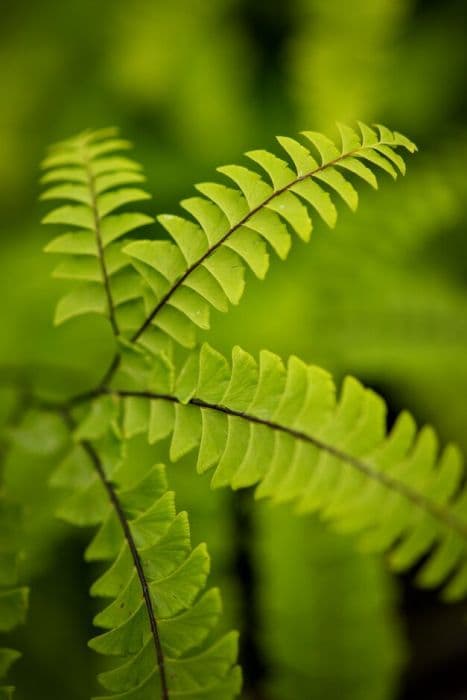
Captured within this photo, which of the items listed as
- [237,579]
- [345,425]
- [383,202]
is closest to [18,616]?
[345,425]

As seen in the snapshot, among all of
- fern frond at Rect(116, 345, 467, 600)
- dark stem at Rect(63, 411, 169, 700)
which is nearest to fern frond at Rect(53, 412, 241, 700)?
dark stem at Rect(63, 411, 169, 700)

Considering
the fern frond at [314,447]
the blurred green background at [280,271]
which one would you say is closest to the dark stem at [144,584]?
the fern frond at [314,447]

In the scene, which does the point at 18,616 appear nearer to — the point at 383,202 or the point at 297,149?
the point at 297,149

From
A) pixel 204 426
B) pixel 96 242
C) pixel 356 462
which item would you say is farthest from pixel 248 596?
pixel 96 242

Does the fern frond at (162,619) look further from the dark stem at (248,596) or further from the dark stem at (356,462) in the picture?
the dark stem at (248,596)

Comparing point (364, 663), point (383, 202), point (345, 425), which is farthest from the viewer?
point (383, 202)

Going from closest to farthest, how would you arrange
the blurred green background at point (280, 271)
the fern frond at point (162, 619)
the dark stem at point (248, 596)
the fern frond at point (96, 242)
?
the fern frond at point (162, 619), the fern frond at point (96, 242), the blurred green background at point (280, 271), the dark stem at point (248, 596)

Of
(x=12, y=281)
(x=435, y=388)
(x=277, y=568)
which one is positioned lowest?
(x=277, y=568)
